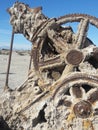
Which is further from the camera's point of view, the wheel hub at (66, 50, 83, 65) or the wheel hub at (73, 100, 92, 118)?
the wheel hub at (66, 50, 83, 65)

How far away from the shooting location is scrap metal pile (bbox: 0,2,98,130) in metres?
10.3

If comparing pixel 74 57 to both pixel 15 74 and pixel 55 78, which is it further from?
pixel 15 74

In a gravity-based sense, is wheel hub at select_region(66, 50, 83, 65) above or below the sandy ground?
above

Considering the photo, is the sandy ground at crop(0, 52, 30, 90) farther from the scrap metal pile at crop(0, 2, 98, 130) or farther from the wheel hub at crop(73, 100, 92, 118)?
the wheel hub at crop(73, 100, 92, 118)

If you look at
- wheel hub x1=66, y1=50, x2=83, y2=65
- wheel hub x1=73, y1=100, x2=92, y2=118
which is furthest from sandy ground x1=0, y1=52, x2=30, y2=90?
wheel hub x1=73, y1=100, x2=92, y2=118

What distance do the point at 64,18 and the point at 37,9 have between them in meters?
0.95

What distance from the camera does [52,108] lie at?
10.5m

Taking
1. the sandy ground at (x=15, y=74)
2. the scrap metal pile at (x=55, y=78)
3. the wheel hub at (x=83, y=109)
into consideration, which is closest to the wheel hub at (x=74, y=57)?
the scrap metal pile at (x=55, y=78)

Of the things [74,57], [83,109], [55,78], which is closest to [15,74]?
[55,78]

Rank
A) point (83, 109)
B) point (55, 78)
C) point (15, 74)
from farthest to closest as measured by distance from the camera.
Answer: point (15, 74), point (55, 78), point (83, 109)

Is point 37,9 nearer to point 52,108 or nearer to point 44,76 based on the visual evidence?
point 44,76

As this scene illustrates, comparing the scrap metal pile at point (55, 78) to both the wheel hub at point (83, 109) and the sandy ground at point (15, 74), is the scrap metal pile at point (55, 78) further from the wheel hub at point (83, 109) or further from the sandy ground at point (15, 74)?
the sandy ground at point (15, 74)

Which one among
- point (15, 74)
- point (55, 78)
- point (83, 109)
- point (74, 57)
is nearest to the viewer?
point (83, 109)

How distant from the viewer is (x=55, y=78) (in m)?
11.0
